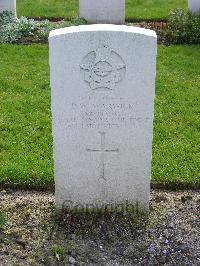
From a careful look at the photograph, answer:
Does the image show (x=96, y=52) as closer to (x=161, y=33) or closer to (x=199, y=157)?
(x=199, y=157)

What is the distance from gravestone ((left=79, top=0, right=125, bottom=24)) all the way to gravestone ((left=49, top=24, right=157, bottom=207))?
633 cm

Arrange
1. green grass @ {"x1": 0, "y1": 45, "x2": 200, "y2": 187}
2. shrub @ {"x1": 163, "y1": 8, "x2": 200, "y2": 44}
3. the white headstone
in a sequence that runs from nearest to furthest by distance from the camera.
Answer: green grass @ {"x1": 0, "y1": 45, "x2": 200, "y2": 187} → shrub @ {"x1": 163, "y1": 8, "x2": 200, "y2": 44} → the white headstone

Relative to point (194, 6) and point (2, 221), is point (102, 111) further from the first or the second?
point (194, 6)

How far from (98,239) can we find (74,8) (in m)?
8.32

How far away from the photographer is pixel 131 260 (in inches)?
190

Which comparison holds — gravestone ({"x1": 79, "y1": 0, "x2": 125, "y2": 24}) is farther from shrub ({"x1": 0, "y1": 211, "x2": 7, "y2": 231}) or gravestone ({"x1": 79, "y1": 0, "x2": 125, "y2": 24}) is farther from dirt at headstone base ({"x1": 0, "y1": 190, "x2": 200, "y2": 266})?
shrub ({"x1": 0, "y1": 211, "x2": 7, "y2": 231})

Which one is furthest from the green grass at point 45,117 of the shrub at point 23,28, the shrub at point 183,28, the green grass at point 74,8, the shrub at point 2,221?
the green grass at point 74,8

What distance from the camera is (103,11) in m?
11.0

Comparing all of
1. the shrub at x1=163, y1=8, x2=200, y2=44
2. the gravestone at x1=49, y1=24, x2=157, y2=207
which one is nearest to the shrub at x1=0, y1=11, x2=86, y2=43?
the shrub at x1=163, y1=8, x2=200, y2=44

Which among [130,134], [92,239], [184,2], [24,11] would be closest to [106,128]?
[130,134]

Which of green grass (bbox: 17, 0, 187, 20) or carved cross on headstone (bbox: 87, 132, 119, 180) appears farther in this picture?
green grass (bbox: 17, 0, 187, 20)

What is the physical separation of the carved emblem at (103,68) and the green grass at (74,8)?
718 centimetres

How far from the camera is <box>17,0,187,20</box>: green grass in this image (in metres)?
11.9

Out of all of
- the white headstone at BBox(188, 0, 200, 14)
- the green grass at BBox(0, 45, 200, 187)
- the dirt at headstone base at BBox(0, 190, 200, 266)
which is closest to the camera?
the dirt at headstone base at BBox(0, 190, 200, 266)
